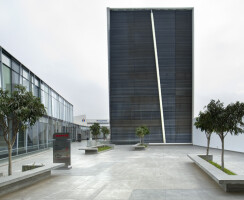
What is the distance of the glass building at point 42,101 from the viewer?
18.3 meters

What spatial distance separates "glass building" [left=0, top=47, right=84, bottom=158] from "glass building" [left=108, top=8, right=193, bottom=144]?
1651 cm

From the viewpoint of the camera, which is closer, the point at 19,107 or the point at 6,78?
the point at 19,107

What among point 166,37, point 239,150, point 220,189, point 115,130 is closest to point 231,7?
point 239,150

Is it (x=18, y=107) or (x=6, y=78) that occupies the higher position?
(x=6, y=78)

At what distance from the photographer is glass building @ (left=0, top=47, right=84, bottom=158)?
18.3 meters

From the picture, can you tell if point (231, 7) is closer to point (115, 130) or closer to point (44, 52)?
point (44, 52)

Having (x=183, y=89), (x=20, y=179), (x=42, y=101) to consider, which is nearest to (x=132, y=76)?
(x=183, y=89)

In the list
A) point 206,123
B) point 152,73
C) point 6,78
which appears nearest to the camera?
point 206,123

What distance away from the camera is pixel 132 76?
55281 mm

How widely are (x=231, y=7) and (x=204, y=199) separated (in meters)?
24.3

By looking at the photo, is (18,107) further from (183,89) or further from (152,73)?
(183,89)

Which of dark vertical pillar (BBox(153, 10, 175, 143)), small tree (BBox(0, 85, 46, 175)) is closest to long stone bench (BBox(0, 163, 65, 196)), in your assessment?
small tree (BBox(0, 85, 46, 175))

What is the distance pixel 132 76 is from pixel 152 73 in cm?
422

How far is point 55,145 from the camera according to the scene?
577 inches
